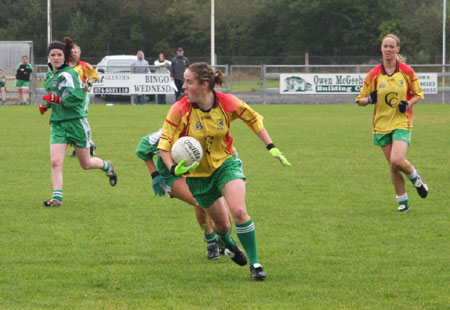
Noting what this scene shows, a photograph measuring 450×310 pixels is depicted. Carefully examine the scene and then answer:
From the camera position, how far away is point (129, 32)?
61.5 metres

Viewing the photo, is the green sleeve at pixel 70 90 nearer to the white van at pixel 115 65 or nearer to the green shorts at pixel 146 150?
the green shorts at pixel 146 150

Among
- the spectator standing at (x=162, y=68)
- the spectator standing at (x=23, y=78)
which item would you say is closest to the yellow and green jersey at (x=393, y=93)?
the spectator standing at (x=162, y=68)

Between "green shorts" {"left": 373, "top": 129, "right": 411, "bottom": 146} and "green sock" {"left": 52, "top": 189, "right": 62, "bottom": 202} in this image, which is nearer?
"green shorts" {"left": 373, "top": 129, "right": 411, "bottom": 146}

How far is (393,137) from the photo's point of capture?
29.6ft

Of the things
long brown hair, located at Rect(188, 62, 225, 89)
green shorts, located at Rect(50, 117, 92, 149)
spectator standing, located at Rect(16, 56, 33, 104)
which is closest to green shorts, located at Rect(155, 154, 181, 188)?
long brown hair, located at Rect(188, 62, 225, 89)

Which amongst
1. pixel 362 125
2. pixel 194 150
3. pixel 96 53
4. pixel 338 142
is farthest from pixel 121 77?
pixel 96 53

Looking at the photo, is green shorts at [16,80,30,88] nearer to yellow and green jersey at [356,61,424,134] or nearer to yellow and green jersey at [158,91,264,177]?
yellow and green jersey at [356,61,424,134]

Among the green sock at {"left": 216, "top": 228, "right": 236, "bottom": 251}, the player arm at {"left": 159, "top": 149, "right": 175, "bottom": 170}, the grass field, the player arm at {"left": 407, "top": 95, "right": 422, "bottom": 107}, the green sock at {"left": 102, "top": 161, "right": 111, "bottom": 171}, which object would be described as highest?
the player arm at {"left": 407, "top": 95, "right": 422, "bottom": 107}

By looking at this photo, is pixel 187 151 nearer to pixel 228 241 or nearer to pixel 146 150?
pixel 228 241

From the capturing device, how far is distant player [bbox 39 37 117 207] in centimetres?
916

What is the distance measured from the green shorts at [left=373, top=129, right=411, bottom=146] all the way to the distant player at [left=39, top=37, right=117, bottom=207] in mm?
3500

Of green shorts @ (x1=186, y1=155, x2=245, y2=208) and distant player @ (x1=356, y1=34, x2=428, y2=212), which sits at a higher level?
distant player @ (x1=356, y1=34, x2=428, y2=212)

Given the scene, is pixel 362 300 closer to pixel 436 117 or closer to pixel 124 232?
pixel 124 232

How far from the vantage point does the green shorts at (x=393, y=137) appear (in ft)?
29.4
